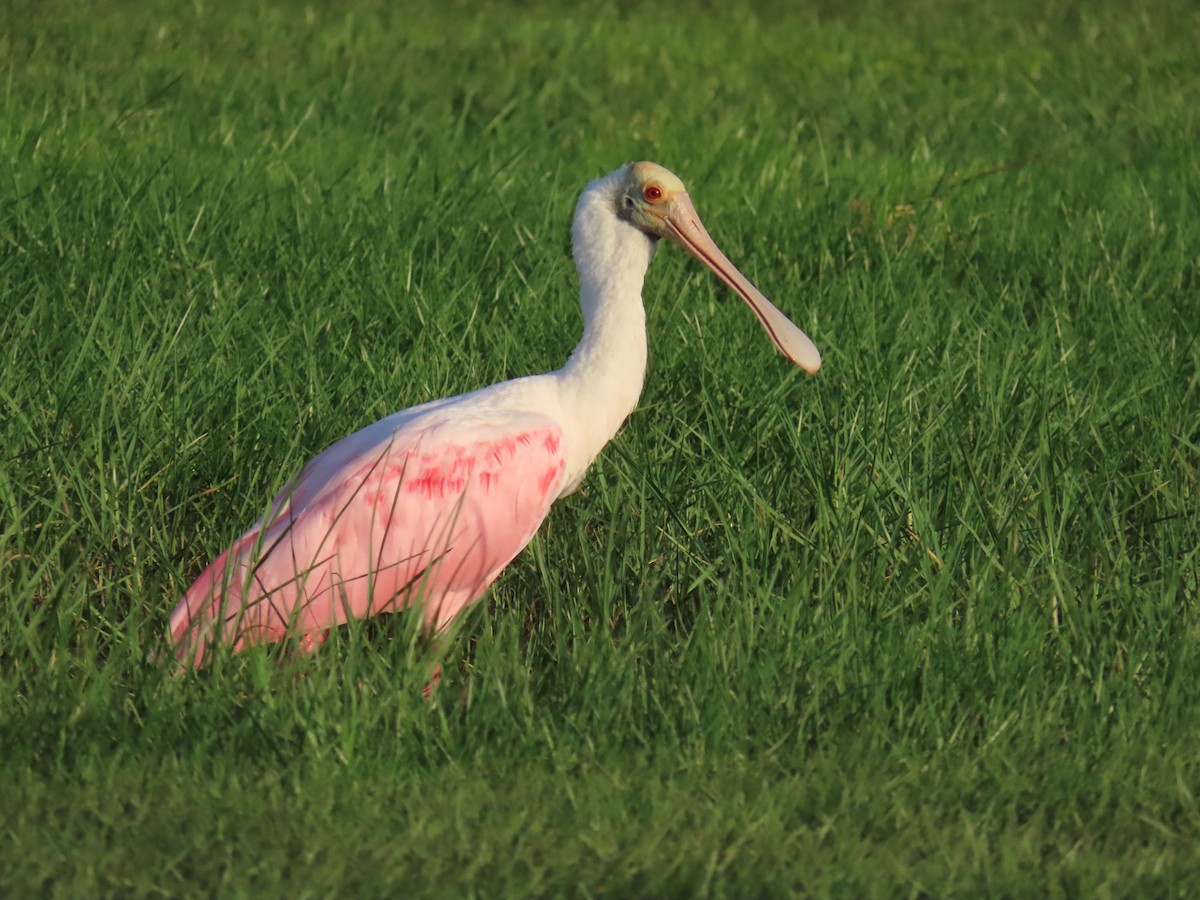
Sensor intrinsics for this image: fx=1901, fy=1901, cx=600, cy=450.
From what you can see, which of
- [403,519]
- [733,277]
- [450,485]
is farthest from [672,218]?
[403,519]

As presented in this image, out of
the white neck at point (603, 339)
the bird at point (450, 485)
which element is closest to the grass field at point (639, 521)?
the bird at point (450, 485)

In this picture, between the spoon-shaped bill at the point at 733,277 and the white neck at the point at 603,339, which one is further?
the spoon-shaped bill at the point at 733,277

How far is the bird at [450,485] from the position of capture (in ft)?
12.5

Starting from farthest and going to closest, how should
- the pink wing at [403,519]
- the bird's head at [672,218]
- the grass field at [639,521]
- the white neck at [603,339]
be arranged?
the bird's head at [672,218]
the white neck at [603,339]
the pink wing at [403,519]
the grass field at [639,521]

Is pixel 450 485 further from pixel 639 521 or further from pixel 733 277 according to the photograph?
pixel 733 277

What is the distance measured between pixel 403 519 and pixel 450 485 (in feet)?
0.40

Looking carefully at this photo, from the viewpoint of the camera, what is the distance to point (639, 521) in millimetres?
4234

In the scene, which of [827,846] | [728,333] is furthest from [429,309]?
[827,846]

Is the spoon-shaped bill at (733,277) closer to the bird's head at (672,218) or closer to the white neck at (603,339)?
the bird's head at (672,218)

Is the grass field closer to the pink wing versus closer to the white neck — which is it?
the pink wing

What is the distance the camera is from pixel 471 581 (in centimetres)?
400

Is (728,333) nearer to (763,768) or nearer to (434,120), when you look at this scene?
(763,768)

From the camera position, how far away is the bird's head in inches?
164

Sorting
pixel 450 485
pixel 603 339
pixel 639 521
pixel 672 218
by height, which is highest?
pixel 672 218
